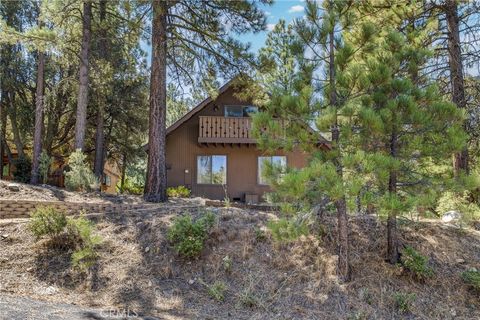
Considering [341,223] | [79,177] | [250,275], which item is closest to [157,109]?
[79,177]

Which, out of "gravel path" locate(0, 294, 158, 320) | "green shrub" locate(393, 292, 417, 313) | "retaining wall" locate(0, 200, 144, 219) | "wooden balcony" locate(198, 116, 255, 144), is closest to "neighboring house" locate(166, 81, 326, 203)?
"wooden balcony" locate(198, 116, 255, 144)

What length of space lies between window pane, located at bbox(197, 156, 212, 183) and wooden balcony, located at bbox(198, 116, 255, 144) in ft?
3.74

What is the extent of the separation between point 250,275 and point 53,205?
4820 millimetres

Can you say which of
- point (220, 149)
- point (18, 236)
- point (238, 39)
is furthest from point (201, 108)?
point (18, 236)

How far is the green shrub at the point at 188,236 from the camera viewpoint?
5.96 metres

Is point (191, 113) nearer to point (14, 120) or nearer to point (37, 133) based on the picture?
point (37, 133)

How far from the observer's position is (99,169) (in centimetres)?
1545

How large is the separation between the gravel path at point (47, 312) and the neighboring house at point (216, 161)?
9451mm

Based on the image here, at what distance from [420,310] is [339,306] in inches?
42.7

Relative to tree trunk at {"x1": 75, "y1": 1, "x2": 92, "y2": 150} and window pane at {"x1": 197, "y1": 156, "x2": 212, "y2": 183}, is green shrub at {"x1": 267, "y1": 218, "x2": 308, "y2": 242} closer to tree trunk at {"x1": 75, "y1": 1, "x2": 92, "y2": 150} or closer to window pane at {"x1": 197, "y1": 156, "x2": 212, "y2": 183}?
tree trunk at {"x1": 75, "y1": 1, "x2": 92, "y2": 150}

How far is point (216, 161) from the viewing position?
567 inches

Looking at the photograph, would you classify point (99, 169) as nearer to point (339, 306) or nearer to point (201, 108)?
point (201, 108)

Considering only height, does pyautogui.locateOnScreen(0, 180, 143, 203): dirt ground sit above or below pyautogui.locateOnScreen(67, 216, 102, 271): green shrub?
above

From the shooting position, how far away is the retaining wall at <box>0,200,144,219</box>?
7914 millimetres
